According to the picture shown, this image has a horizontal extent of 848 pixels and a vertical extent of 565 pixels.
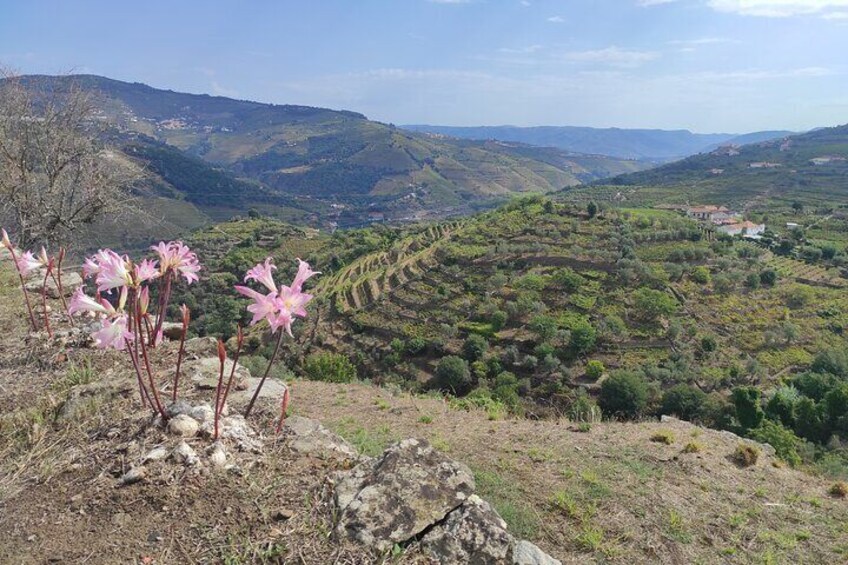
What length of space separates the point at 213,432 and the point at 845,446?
79.9 ft

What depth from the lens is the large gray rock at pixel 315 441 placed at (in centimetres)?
389

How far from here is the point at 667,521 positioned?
456 cm

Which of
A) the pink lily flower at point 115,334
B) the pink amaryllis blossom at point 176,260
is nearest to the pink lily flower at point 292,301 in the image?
the pink amaryllis blossom at point 176,260

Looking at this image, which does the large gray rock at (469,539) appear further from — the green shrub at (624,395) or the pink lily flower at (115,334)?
the green shrub at (624,395)

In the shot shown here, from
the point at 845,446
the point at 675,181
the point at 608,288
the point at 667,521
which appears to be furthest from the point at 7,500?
the point at 675,181

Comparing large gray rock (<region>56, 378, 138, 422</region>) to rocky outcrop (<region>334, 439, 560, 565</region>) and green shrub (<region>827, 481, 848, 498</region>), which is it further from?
green shrub (<region>827, 481, 848, 498</region>)

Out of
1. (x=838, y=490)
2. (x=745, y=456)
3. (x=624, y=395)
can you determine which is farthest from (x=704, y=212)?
(x=745, y=456)

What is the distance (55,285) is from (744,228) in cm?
7253

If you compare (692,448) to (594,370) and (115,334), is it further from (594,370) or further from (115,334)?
(594,370)

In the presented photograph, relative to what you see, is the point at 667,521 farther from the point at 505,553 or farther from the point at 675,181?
the point at 675,181

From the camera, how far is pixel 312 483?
3.39m

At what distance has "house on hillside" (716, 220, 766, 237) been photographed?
206ft

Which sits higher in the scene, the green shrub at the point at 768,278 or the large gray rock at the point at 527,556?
the large gray rock at the point at 527,556

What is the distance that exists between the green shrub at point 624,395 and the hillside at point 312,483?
17.3 meters
